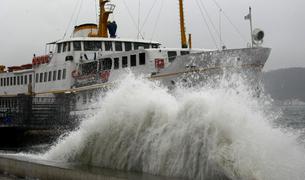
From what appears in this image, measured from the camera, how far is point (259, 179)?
26.5 feet

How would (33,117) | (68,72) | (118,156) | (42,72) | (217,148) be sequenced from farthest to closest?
(42,72) → (68,72) → (33,117) → (118,156) → (217,148)

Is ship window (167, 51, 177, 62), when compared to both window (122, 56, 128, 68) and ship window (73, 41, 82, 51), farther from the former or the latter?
ship window (73, 41, 82, 51)

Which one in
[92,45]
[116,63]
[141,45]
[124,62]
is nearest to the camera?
[124,62]

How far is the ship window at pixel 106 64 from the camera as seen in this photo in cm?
2220

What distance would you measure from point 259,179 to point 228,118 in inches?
56.1

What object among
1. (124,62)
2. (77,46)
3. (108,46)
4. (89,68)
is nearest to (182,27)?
(124,62)

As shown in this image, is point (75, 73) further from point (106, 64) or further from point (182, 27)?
point (182, 27)

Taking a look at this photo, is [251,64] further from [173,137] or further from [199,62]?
[173,137]

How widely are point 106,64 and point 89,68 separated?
1.61 metres

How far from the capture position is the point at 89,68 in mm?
23625

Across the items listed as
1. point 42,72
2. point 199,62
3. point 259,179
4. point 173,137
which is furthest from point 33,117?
point 259,179

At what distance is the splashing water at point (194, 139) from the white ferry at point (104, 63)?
8336 mm

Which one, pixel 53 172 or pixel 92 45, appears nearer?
pixel 53 172

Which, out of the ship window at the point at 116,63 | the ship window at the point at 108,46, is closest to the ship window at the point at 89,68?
the ship window at the point at 116,63
